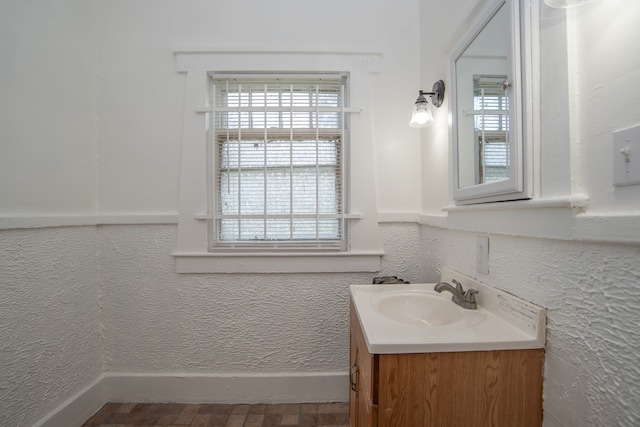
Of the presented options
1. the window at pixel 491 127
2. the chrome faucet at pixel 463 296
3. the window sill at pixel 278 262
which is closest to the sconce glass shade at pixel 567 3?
the window at pixel 491 127

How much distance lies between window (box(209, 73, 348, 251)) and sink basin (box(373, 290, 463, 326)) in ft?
1.74

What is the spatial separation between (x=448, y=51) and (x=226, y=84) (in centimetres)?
125

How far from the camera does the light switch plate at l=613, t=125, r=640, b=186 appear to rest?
0.49m

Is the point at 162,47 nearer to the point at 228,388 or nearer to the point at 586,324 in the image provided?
the point at 228,388

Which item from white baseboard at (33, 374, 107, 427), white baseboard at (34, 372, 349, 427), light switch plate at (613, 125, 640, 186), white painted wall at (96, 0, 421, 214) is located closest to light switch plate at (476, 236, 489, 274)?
light switch plate at (613, 125, 640, 186)

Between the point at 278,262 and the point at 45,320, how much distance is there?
1.14 metres

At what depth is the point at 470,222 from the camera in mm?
1019

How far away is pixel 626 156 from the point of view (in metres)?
0.51

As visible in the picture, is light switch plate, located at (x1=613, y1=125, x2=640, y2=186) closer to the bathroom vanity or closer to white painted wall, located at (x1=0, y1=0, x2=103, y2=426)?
the bathroom vanity

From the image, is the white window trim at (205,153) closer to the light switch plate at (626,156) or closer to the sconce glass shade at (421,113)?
the sconce glass shade at (421,113)

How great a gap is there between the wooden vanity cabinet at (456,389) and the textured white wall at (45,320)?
5.04 ft

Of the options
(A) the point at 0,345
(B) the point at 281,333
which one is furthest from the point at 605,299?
(A) the point at 0,345

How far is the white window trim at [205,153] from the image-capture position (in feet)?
4.98

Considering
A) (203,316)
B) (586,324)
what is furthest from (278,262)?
(586,324)
